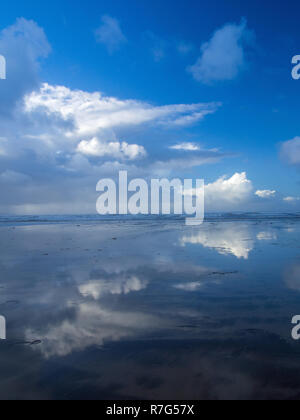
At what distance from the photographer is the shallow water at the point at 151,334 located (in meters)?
2.96

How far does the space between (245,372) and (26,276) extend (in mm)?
6843

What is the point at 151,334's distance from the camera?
4.17 m

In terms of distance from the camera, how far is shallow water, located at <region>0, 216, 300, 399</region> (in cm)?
296

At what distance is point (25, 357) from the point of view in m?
3.56

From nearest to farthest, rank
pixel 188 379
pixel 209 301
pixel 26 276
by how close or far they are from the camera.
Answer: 1. pixel 188 379
2. pixel 209 301
3. pixel 26 276

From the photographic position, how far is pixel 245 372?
10.3 feet
